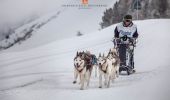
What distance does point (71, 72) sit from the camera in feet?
9.85

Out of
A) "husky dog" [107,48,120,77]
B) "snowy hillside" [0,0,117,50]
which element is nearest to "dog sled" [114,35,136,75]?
"husky dog" [107,48,120,77]

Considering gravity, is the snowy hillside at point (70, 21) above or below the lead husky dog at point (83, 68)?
above

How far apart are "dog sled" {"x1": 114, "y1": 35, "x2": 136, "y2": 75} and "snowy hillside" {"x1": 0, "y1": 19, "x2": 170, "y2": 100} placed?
0.03 m

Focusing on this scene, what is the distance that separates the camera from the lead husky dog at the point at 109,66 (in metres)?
3.00

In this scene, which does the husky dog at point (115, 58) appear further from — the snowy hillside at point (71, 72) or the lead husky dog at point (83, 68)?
the lead husky dog at point (83, 68)

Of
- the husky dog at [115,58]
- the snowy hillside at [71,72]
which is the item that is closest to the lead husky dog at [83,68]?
the snowy hillside at [71,72]

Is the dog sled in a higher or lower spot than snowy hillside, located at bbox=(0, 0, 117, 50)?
lower

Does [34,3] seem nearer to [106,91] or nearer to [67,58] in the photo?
[67,58]

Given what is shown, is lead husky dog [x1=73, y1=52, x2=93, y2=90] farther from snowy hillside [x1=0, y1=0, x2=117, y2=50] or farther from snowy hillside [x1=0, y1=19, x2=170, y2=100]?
snowy hillside [x1=0, y1=0, x2=117, y2=50]

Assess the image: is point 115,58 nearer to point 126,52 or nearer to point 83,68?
point 126,52

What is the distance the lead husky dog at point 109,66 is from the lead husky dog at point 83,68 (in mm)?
71

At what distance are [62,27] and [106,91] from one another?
1.64ft

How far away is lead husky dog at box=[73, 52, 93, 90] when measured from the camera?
9.78 ft

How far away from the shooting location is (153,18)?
3066 millimetres
